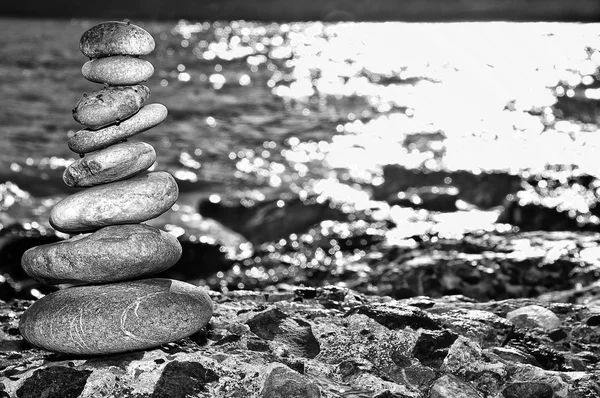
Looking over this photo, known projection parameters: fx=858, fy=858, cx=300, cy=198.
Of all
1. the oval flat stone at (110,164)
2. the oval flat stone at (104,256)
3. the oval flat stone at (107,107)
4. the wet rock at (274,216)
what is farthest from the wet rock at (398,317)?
the wet rock at (274,216)

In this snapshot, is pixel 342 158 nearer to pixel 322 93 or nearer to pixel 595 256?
pixel 595 256

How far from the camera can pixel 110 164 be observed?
575 cm

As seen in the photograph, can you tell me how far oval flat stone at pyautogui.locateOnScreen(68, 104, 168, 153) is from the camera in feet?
19.0

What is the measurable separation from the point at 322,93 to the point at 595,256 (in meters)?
27.7

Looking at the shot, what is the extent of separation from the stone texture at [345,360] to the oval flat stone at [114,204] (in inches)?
35.6

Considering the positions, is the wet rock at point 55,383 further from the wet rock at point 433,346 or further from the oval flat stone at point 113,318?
the wet rock at point 433,346

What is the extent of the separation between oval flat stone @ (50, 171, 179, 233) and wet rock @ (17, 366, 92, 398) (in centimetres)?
101

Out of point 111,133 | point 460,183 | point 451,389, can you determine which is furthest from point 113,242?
point 460,183

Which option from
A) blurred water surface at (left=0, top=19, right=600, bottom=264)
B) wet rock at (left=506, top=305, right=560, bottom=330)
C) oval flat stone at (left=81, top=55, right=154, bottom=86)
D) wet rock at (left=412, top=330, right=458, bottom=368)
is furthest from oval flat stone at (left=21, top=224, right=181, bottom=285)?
blurred water surface at (left=0, top=19, right=600, bottom=264)

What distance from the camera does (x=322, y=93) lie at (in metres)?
36.8

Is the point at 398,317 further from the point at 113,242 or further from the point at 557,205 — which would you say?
the point at 557,205

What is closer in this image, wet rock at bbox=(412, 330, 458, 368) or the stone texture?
Result: the stone texture

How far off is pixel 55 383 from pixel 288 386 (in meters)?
1.45

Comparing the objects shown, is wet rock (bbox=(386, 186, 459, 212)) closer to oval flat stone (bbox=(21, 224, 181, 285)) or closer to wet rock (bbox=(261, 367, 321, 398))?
oval flat stone (bbox=(21, 224, 181, 285))
